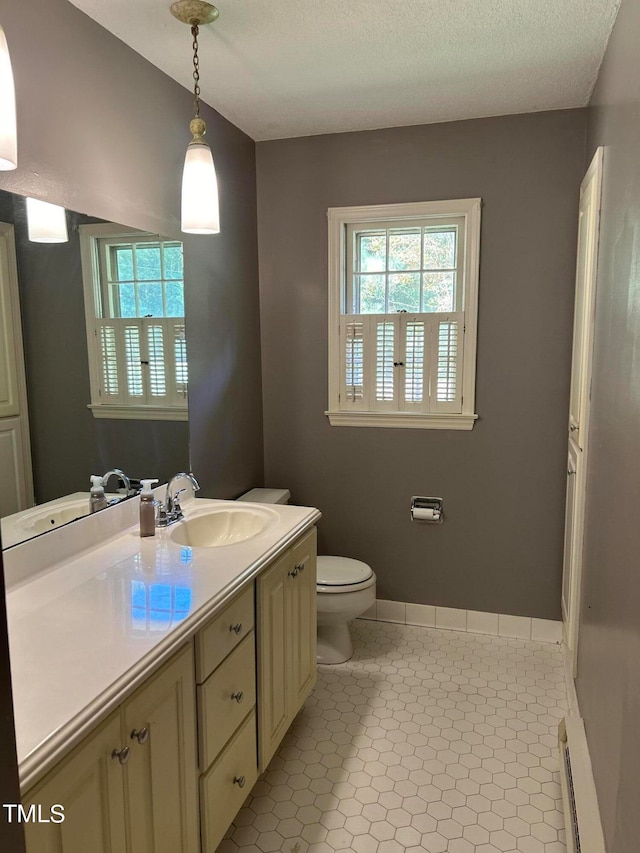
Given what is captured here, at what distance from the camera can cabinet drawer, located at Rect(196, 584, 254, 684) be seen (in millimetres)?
1518

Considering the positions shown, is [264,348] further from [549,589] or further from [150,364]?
[549,589]

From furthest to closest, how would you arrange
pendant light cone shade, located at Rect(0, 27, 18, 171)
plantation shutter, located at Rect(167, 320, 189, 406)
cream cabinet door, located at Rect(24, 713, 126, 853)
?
plantation shutter, located at Rect(167, 320, 189, 406) < pendant light cone shade, located at Rect(0, 27, 18, 171) < cream cabinet door, located at Rect(24, 713, 126, 853)

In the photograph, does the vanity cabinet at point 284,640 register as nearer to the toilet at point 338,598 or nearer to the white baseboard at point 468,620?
the toilet at point 338,598

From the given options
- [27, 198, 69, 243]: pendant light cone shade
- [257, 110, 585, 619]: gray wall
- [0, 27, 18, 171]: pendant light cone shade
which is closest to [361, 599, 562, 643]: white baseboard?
[257, 110, 585, 619]: gray wall

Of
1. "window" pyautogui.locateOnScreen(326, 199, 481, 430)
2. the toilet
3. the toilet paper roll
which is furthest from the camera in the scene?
the toilet paper roll

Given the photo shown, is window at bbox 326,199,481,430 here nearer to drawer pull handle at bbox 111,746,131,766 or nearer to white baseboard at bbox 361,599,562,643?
white baseboard at bbox 361,599,562,643

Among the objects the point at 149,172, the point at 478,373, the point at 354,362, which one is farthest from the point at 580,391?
the point at 149,172

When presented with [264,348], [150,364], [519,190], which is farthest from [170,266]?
[519,190]

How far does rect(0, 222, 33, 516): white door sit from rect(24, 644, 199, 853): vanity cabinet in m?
0.68

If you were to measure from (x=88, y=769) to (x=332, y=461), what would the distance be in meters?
2.25

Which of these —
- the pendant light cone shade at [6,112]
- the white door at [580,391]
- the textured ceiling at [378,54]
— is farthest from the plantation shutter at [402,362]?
the pendant light cone shade at [6,112]

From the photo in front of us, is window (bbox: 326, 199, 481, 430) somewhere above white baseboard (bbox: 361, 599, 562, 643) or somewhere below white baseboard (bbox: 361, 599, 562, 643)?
above

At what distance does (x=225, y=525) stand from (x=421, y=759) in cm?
110

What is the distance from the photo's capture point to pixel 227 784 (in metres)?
1.68
